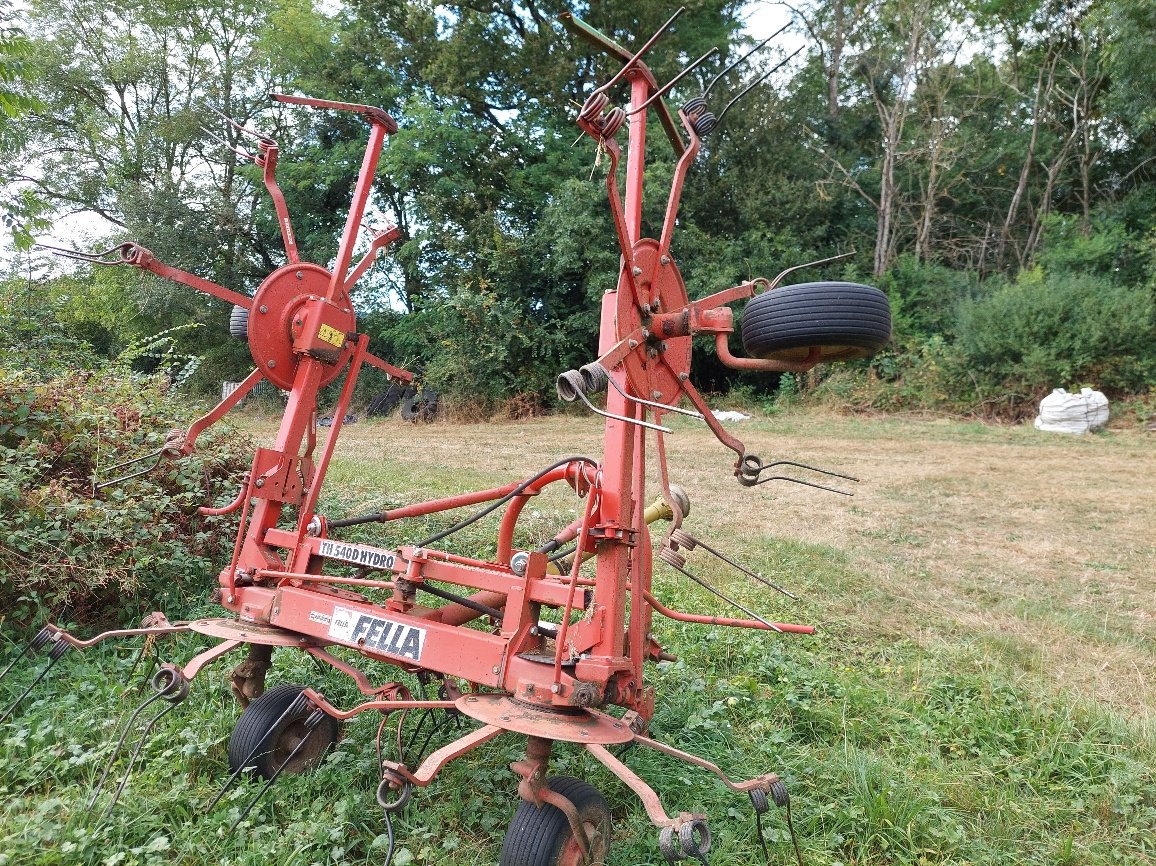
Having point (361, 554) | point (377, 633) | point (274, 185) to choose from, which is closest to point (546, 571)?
point (377, 633)

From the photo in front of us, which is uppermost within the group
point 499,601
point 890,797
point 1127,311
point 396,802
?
point 1127,311

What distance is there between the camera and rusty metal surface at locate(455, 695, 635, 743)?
2.11 meters

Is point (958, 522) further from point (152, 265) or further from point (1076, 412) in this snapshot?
point (1076, 412)

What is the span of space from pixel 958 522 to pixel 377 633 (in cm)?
633

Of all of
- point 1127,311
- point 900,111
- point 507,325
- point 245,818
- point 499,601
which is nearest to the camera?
point 245,818

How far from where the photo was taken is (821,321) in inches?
90.5

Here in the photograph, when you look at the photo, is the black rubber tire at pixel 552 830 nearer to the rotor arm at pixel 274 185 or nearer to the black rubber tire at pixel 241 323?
the black rubber tire at pixel 241 323

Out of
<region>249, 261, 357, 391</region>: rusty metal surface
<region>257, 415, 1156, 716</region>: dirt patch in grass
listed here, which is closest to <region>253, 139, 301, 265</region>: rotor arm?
<region>249, 261, 357, 391</region>: rusty metal surface

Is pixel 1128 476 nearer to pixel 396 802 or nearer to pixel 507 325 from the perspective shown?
pixel 396 802

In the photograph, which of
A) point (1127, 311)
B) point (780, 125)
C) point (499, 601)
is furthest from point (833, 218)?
point (499, 601)

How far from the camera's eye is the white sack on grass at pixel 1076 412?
1333 centimetres

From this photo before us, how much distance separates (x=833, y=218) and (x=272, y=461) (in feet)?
65.5

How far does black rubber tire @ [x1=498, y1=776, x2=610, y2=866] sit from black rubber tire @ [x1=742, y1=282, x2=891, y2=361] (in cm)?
147

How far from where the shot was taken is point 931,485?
893cm
